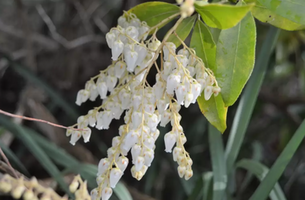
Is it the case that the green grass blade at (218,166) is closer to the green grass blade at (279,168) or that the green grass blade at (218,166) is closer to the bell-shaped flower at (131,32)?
the green grass blade at (279,168)

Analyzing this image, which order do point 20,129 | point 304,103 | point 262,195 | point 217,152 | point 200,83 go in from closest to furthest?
point 200,83 < point 262,195 < point 217,152 < point 20,129 < point 304,103

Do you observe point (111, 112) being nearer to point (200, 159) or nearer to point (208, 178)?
point (208, 178)

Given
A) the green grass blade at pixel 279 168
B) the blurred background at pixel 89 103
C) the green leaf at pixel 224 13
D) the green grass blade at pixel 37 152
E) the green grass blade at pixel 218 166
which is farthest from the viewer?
the blurred background at pixel 89 103

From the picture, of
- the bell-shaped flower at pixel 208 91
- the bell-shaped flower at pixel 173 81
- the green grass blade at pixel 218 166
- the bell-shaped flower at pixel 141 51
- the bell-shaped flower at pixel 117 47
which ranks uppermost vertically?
the bell-shaped flower at pixel 117 47

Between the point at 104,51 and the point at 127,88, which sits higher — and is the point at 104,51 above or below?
below

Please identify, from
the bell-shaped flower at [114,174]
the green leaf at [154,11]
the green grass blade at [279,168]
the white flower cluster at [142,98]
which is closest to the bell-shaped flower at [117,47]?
the white flower cluster at [142,98]

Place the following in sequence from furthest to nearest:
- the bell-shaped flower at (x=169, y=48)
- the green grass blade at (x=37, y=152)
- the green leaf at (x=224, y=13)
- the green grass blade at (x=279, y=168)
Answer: the green grass blade at (x=37, y=152) → the green grass blade at (x=279, y=168) → the bell-shaped flower at (x=169, y=48) → the green leaf at (x=224, y=13)

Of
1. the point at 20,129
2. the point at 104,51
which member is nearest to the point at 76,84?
the point at 104,51

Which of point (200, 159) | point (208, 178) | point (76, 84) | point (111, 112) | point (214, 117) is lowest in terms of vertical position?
point (200, 159)

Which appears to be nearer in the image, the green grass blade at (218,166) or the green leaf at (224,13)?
the green leaf at (224,13)
